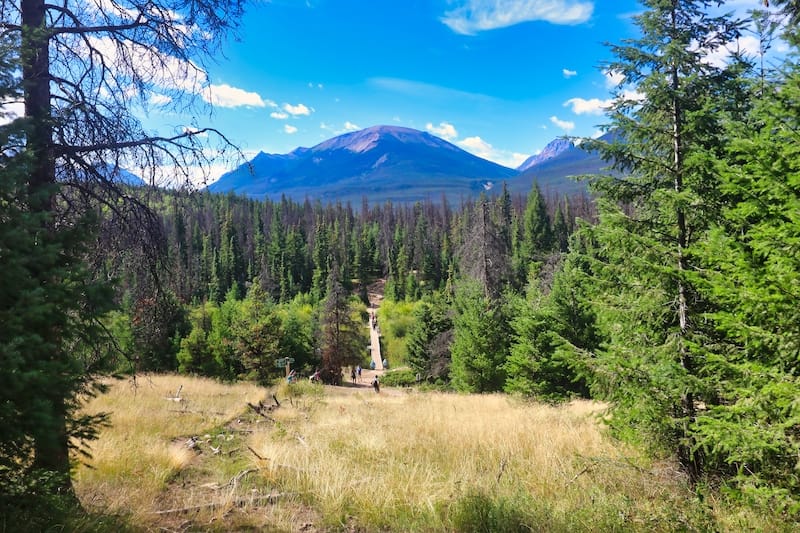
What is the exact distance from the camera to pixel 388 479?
5242mm

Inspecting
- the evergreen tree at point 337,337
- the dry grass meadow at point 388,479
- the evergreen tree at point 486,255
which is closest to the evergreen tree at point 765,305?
the dry grass meadow at point 388,479

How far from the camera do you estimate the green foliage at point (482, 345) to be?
68.4ft

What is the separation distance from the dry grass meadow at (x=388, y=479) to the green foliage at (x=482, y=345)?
38.4ft

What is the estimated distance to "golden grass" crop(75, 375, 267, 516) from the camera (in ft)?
16.1

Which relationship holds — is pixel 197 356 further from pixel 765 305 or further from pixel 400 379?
pixel 765 305

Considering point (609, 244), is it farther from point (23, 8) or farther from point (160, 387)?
point (160, 387)

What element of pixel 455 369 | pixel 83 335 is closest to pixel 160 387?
pixel 83 335

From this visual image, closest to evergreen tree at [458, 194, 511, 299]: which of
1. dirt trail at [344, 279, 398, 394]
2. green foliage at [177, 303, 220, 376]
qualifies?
dirt trail at [344, 279, 398, 394]

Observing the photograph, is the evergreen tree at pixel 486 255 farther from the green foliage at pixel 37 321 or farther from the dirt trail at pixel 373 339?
the green foliage at pixel 37 321

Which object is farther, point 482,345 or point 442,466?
point 482,345

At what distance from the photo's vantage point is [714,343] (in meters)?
5.24

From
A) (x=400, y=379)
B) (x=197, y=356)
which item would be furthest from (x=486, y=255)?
(x=197, y=356)

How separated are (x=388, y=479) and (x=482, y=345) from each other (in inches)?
642

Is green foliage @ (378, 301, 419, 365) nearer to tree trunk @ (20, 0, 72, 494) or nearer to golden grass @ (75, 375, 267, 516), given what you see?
golden grass @ (75, 375, 267, 516)
